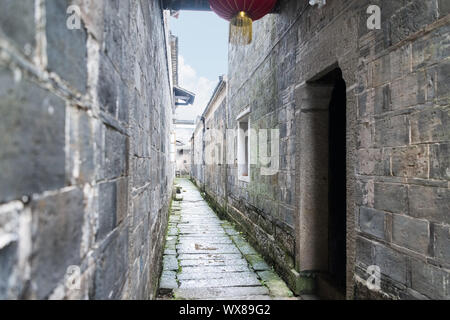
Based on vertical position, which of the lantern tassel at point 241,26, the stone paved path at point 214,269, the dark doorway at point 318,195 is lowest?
the stone paved path at point 214,269

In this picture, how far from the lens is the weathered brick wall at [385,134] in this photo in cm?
163

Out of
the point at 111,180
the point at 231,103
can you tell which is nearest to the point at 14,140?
the point at 111,180

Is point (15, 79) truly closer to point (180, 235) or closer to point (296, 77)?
point (296, 77)

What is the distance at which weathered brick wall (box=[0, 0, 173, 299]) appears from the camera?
20.5 inches

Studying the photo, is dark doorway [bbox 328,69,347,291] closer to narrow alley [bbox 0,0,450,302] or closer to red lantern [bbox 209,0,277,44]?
narrow alley [bbox 0,0,450,302]

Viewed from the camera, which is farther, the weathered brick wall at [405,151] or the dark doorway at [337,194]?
the dark doorway at [337,194]

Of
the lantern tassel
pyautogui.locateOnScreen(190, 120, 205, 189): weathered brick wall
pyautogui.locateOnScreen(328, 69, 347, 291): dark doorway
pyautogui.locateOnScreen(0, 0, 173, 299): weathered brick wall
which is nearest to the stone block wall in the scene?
pyautogui.locateOnScreen(328, 69, 347, 291): dark doorway

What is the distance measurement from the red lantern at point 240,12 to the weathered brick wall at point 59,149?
97.9 inches

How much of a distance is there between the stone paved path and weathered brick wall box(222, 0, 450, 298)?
36cm

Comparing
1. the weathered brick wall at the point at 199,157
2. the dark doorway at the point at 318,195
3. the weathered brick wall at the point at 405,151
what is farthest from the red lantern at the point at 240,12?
the weathered brick wall at the point at 199,157

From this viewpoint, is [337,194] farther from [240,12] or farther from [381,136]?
[240,12]

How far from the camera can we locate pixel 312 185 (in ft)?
11.1

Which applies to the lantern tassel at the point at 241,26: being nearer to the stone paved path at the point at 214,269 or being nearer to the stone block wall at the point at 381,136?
the stone block wall at the point at 381,136
